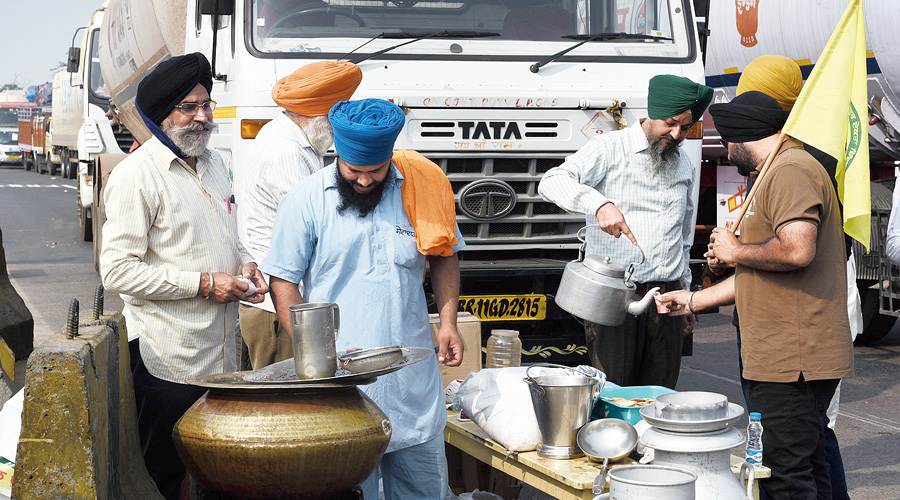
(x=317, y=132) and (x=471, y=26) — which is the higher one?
(x=471, y=26)

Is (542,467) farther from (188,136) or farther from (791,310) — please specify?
(188,136)

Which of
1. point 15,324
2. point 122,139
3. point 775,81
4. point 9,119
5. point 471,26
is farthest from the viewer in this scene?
point 9,119

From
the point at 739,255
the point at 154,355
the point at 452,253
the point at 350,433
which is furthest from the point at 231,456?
the point at 739,255

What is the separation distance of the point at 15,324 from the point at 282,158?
151 inches

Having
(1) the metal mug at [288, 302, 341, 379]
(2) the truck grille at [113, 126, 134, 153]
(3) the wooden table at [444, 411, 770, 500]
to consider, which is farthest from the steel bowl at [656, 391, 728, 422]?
(2) the truck grille at [113, 126, 134, 153]

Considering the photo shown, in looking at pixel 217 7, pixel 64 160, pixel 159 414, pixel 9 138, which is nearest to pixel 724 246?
pixel 159 414

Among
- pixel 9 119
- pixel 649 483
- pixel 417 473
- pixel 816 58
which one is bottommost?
pixel 417 473

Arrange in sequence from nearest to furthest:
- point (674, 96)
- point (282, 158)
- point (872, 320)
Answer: point (282, 158) < point (674, 96) < point (872, 320)

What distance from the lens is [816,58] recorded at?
8391mm

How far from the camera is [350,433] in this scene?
2.75 m

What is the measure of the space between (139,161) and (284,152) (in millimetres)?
989

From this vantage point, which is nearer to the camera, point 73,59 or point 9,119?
point 73,59

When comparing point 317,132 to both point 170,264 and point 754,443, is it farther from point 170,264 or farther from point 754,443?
point 754,443

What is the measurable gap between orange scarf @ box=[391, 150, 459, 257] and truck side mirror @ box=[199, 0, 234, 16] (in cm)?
249
